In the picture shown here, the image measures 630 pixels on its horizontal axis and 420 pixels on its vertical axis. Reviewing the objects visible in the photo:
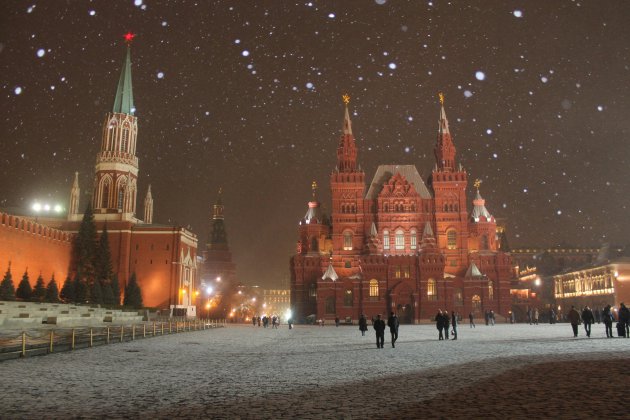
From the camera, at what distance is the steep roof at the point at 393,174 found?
236ft

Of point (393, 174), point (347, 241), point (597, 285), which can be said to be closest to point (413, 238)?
point (347, 241)

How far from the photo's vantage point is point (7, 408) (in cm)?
878

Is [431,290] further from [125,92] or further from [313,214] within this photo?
[125,92]

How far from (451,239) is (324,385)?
60097 millimetres

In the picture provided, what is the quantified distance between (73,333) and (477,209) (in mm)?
61730

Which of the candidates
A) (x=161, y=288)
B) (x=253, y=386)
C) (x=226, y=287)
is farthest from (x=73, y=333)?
(x=226, y=287)

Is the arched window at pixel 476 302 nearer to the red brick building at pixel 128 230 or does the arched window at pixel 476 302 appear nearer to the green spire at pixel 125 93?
the red brick building at pixel 128 230

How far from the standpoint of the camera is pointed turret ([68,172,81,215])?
71.4 meters

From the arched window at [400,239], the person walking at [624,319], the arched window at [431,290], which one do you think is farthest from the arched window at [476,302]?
the person walking at [624,319]

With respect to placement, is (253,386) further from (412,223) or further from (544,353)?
(412,223)

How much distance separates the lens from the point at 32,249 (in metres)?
52.4

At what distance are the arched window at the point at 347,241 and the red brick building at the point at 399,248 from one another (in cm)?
13

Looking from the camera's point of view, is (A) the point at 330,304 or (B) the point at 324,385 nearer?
(B) the point at 324,385

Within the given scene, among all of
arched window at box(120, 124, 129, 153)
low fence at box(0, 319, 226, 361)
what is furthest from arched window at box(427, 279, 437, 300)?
arched window at box(120, 124, 129, 153)
